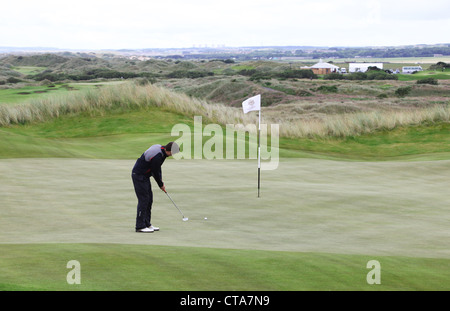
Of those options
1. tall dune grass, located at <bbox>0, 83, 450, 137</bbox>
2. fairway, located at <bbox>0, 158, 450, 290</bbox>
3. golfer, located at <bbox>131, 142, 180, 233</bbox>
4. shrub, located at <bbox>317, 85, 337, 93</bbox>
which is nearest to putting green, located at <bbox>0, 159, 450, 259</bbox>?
fairway, located at <bbox>0, 158, 450, 290</bbox>

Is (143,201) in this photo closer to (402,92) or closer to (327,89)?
(402,92)

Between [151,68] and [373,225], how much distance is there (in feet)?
384

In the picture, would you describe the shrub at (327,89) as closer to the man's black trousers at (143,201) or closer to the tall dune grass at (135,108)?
the tall dune grass at (135,108)

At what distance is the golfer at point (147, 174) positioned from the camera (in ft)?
35.9

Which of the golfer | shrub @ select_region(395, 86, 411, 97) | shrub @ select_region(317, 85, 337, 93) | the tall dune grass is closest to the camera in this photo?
the golfer

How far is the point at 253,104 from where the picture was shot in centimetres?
1609

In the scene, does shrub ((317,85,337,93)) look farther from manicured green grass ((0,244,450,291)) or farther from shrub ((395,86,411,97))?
manicured green grass ((0,244,450,291))

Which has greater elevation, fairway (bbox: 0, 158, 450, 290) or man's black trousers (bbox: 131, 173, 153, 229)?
man's black trousers (bbox: 131, 173, 153, 229)

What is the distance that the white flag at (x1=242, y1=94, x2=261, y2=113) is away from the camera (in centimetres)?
1591

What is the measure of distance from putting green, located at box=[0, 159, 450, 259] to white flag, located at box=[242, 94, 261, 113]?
2.19 m

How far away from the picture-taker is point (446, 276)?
325 inches

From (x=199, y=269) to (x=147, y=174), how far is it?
3.68 meters

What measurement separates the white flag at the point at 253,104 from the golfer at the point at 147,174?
17.6 ft
